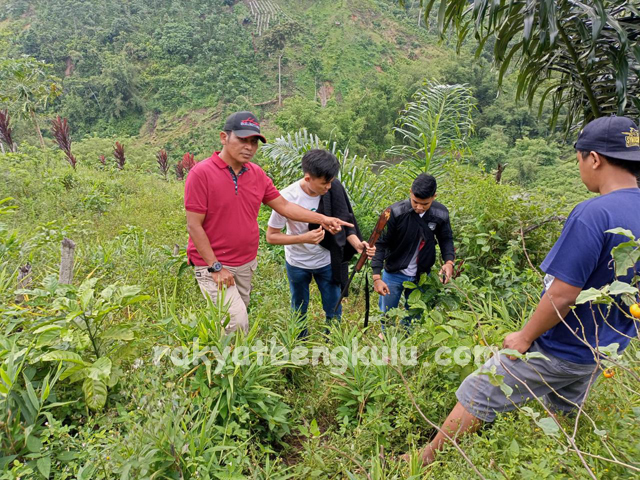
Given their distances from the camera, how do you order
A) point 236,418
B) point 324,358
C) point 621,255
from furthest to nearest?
point 324,358, point 236,418, point 621,255

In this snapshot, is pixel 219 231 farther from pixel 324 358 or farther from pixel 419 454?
pixel 419 454

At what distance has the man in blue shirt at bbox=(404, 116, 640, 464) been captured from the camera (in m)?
1.47

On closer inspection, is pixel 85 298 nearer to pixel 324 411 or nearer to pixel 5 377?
pixel 5 377

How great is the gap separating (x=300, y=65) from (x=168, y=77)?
15.8m

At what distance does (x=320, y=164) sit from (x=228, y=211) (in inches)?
27.7

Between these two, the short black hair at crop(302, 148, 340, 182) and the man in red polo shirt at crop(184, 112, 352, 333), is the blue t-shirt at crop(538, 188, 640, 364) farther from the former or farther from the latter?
the man in red polo shirt at crop(184, 112, 352, 333)

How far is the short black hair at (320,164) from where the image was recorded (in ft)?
8.66

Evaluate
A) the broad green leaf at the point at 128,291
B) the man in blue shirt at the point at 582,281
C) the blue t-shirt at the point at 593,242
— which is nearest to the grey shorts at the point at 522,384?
the man in blue shirt at the point at 582,281

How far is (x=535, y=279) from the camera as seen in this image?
11.1 feet

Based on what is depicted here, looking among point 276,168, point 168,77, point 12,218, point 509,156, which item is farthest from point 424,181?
point 168,77

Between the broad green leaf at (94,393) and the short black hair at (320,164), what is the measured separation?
69.8 inches

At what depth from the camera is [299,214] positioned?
2783 millimetres

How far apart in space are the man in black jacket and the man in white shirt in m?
0.26

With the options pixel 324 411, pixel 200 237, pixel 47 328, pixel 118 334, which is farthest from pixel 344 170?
pixel 47 328
